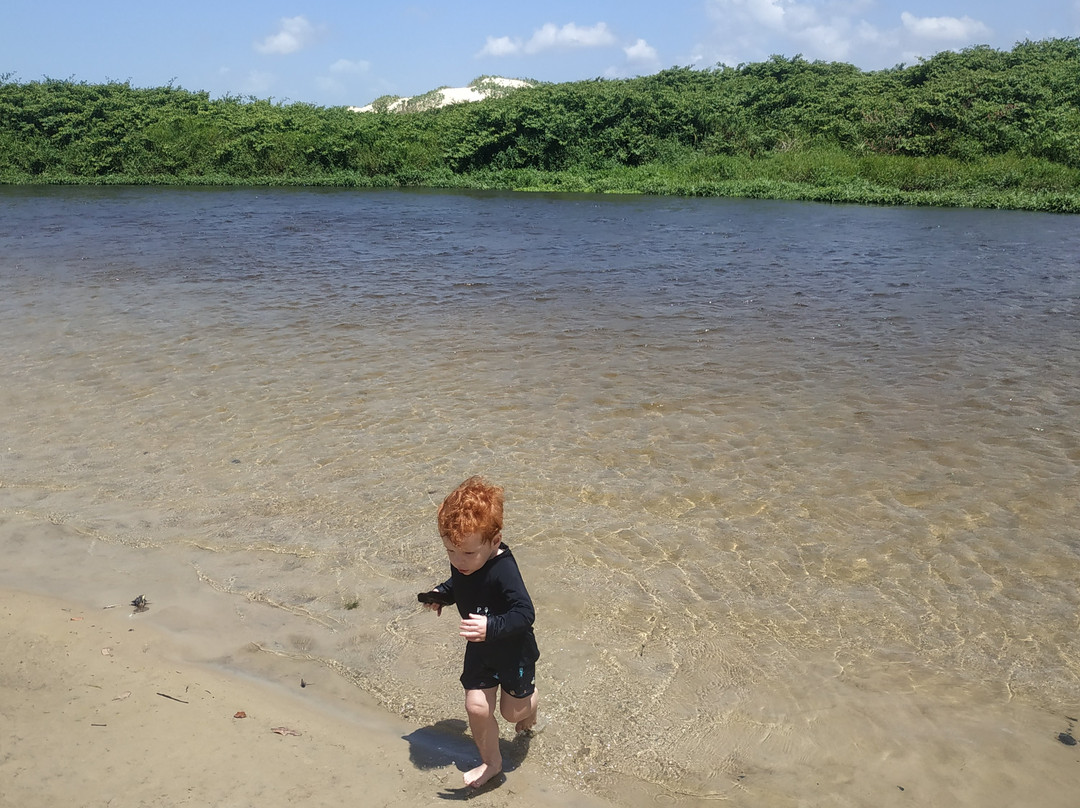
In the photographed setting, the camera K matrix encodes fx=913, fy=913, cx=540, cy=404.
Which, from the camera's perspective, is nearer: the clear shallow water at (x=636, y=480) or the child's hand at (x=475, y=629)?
the child's hand at (x=475, y=629)

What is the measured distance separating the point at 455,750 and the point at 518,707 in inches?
12.2

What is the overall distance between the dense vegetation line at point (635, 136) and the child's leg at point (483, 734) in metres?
26.2

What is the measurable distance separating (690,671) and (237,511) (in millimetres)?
2993

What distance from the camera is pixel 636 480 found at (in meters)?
6.18

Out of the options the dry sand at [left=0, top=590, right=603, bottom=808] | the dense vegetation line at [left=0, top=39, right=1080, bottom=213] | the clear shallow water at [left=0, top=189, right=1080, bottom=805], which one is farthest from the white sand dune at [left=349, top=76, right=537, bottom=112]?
the dry sand at [left=0, top=590, right=603, bottom=808]

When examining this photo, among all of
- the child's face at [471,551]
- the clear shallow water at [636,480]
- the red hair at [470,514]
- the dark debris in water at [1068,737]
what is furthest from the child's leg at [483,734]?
the dark debris in water at [1068,737]

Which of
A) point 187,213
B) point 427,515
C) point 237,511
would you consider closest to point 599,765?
point 427,515

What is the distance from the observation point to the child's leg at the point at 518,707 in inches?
135

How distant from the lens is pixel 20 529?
5.18m

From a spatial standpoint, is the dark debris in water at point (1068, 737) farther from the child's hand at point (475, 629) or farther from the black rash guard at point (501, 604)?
the child's hand at point (475, 629)

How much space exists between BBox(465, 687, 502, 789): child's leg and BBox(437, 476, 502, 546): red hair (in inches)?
23.8

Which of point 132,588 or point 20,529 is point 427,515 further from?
point 20,529

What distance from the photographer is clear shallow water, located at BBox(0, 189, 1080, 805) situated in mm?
3896

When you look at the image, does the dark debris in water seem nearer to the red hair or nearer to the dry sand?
the dry sand
